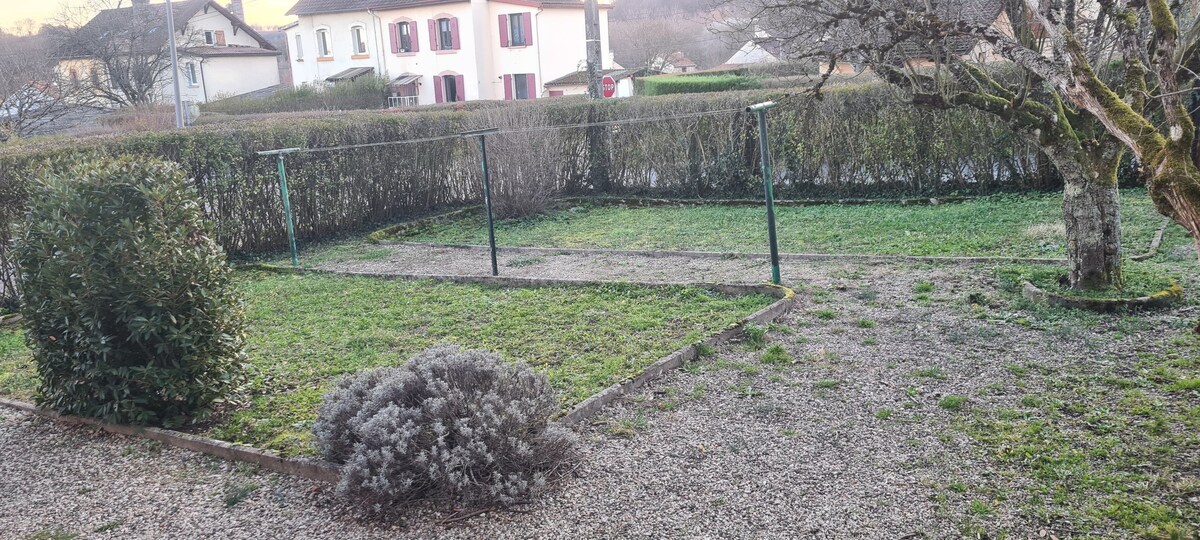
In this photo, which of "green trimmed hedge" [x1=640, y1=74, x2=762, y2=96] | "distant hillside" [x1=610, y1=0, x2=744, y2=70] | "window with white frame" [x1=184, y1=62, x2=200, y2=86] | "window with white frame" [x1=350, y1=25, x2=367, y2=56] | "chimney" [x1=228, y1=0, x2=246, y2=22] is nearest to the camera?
"green trimmed hedge" [x1=640, y1=74, x2=762, y2=96]

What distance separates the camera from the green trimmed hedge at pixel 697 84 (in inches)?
815

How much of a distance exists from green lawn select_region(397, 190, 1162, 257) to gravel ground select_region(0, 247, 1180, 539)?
2.93m

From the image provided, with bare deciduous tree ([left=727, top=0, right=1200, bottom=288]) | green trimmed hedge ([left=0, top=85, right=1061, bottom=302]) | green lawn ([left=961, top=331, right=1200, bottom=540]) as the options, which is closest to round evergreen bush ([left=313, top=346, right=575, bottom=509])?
green lawn ([left=961, top=331, right=1200, bottom=540])

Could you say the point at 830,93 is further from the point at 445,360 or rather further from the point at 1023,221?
the point at 445,360

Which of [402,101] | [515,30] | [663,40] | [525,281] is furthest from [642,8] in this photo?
[525,281]

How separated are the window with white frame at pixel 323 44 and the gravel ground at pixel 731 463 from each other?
39.0m

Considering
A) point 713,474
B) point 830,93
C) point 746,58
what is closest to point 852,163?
point 830,93

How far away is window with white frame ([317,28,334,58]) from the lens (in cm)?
4159

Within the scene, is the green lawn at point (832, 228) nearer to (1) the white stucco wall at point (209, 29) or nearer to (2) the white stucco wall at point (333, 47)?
(2) the white stucco wall at point (333, 47)

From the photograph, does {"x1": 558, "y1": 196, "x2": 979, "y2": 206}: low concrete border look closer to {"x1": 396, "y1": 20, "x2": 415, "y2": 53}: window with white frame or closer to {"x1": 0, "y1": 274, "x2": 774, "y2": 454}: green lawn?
{"x1": 0, "y1": 274, "x2": 774, "y2": 454}: green lawn

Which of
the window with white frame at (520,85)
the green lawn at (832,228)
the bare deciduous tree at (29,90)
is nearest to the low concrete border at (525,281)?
the green lawn at (832,228)

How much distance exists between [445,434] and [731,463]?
128cm

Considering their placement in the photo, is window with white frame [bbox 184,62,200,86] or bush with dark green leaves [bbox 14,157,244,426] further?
window with white frame [bbox 184,62,200,86]

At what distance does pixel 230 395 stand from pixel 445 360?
64.5 inches
